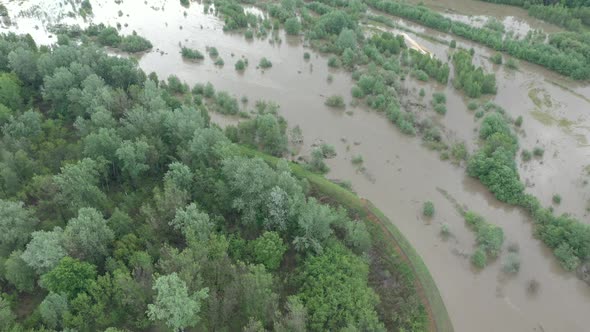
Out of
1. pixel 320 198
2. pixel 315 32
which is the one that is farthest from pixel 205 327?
pixel 315 32

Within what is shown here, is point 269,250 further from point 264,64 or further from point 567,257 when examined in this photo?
point 264,64

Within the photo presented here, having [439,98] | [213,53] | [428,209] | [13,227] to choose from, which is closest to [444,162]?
[428,209]

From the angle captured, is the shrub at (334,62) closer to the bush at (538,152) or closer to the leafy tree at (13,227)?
the bush at (538,152)

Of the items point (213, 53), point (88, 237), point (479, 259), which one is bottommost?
point (479, 259)

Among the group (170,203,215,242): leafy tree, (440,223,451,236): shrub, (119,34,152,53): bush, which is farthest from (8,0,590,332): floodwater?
(170,203,215,242): leafy tree

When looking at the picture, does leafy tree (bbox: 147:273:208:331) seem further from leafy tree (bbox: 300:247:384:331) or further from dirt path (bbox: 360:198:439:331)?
dirt path (bbox: 360:198:439:331)

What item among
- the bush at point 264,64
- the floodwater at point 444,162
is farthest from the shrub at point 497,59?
the bush at point 264,64
